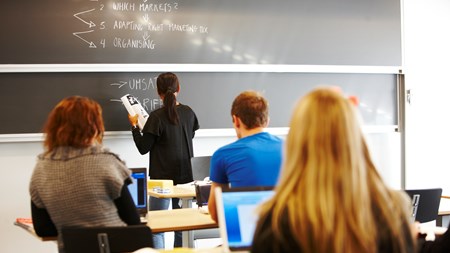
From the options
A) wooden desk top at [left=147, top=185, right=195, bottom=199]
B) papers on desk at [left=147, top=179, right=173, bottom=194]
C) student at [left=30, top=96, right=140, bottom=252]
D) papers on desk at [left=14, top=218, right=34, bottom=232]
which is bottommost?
papers on desk at [left=14, top=218, right=34, bottom=232]

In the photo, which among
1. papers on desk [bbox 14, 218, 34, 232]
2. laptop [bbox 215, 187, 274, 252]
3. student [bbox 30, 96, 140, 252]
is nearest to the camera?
laptop [bbox 215, 187, 274, 252]

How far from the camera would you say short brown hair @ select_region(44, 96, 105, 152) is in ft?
9.11

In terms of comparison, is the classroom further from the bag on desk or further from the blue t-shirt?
the blue t-shirt

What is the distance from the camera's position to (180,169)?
16.6ft

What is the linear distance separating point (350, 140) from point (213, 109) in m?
4.28

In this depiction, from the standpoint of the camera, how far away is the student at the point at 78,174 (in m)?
2.74

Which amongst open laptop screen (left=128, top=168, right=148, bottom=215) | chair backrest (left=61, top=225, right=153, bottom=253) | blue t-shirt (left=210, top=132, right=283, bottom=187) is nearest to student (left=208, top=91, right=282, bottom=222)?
blue t-shirt (left=210, top=132, right=283, bottom=187)

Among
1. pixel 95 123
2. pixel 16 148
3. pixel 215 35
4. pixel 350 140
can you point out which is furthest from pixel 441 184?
pixel 350 140

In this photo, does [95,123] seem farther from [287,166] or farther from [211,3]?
[211,3]

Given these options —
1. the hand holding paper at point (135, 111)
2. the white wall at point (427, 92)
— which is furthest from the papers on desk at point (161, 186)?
the white wall at point (427, 92)

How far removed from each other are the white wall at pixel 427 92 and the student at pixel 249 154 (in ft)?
12.4

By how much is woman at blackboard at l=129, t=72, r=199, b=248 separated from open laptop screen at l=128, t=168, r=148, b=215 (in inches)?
50.1

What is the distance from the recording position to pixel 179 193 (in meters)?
4.51

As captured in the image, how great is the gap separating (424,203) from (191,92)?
268 centimetres
